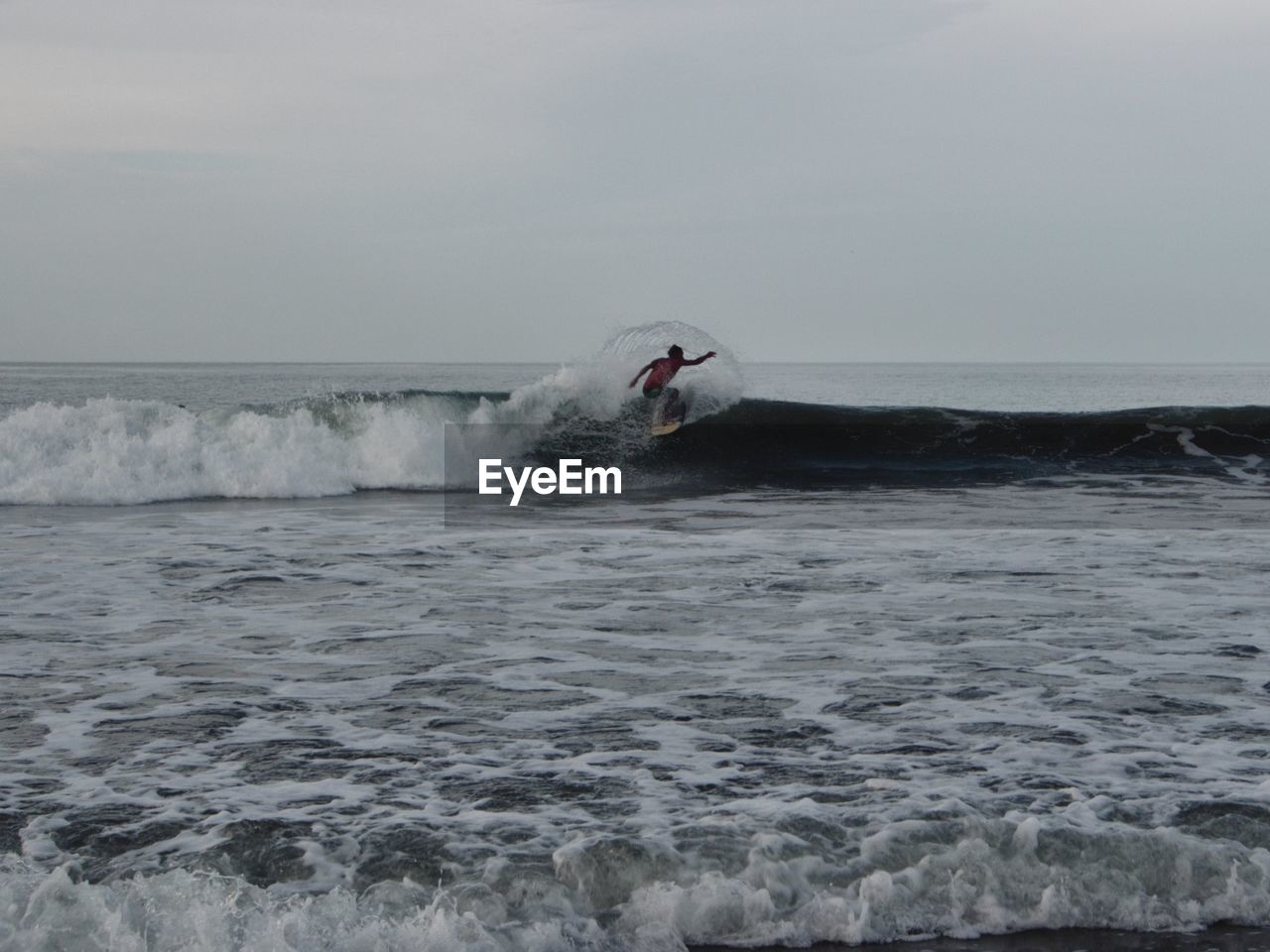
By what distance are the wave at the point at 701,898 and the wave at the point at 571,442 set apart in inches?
502

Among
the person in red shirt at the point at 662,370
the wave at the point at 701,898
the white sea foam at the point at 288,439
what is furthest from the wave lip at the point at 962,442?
the wave at the point at 701,898

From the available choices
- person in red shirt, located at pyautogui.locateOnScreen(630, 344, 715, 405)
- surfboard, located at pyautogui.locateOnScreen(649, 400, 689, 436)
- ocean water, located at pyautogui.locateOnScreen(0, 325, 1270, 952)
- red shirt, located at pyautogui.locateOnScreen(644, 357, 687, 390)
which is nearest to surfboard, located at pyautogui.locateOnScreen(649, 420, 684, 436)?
surfboard, located at pyautogui.locateOnScreen(649, 400, 689, 436)

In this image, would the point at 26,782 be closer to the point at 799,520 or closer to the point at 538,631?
the point at 538,631

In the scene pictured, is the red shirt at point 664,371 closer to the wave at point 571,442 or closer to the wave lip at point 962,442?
the wave at point 571,442

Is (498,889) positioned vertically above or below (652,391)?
below

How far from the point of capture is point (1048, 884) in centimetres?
398

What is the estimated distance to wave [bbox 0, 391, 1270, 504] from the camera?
54.6 ft

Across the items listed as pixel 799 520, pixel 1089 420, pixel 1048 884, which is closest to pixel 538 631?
pixel 1048 884

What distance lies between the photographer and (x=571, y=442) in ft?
68.1

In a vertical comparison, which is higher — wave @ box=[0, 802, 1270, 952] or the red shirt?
the red shirt

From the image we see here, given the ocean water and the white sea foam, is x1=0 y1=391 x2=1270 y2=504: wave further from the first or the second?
the ocean water

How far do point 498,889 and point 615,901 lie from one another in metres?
0.37

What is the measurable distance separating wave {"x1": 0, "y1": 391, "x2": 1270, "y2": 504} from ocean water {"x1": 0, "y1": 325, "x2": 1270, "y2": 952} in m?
3.25

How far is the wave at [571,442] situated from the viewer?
54.6 feet
